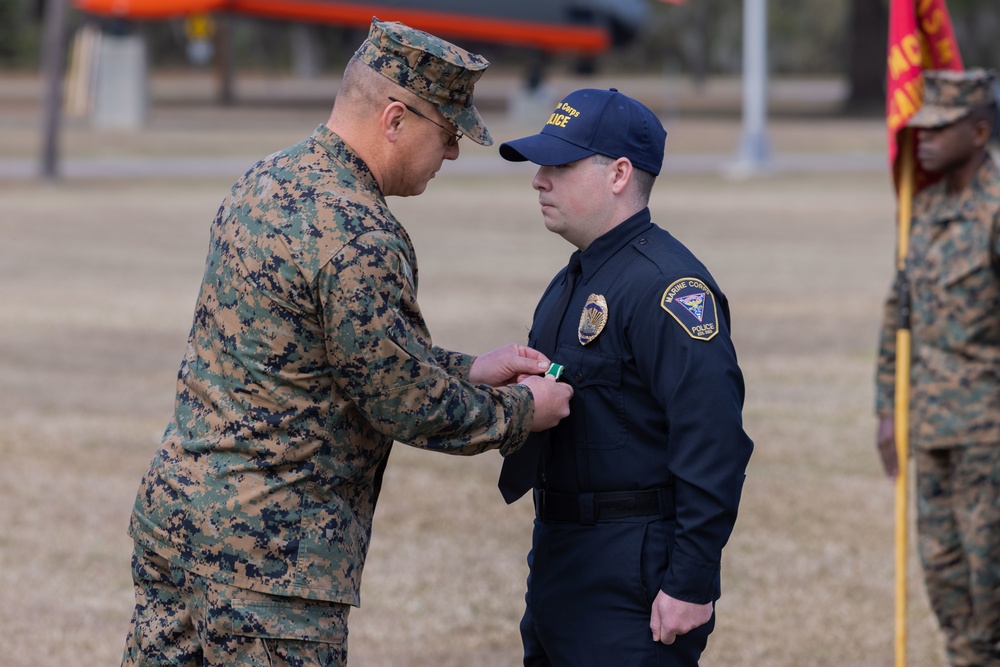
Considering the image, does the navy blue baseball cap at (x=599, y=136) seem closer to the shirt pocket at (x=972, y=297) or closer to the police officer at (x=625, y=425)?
the police officer at (x=625, y=425)

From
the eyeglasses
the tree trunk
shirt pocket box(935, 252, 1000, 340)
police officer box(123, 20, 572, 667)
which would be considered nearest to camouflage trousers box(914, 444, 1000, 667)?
shirt pocket box(935, 252, 1000, 340)

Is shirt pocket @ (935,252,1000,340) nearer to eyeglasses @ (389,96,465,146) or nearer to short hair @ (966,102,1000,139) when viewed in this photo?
short hair @ (966,102,1000,139)

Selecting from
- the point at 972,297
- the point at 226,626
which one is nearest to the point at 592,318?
the point at 226,626

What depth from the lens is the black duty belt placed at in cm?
360

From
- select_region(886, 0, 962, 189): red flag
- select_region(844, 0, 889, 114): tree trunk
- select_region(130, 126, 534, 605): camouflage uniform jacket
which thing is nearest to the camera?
select_region(130, 126, 534, 605): camouflage uniform jacket

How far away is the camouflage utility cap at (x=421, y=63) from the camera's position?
333 cm

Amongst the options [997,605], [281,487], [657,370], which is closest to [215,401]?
[281,487]

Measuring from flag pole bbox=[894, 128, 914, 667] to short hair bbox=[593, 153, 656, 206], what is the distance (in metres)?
2.24

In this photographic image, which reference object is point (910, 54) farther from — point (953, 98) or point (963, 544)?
point (963, 544)

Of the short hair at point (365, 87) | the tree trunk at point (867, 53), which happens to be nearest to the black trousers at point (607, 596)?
the short hair at point (365, 87)

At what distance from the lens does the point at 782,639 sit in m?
6.19

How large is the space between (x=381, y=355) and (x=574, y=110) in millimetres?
869

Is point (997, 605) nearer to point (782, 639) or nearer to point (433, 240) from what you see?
point (782, 639)

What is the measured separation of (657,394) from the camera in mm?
3512
